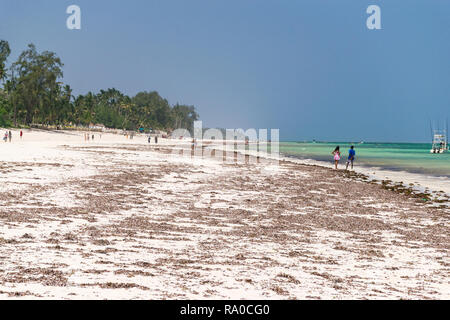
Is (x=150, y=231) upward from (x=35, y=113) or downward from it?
downward

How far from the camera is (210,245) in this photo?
9492 mm

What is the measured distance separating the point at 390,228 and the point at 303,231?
2831 mm

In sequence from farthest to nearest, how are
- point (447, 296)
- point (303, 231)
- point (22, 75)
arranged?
1. point (22, 75)
2. point (303, 231)
3. point (447, 296)

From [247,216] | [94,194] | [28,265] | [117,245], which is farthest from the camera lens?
[94,194]

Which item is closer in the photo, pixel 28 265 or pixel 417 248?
pixel 28 265

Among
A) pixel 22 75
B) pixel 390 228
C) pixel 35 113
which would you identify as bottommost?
pixel 390 228

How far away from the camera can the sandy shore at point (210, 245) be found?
21.4ft

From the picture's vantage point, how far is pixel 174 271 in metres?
7.31

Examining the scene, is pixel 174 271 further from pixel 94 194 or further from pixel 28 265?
pixel 94 194

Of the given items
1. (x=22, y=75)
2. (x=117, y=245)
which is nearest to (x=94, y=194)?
(x=117, y=245)

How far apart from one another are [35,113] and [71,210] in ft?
393

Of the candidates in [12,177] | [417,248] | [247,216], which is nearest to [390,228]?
[417,248]

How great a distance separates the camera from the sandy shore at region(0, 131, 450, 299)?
652 cm
